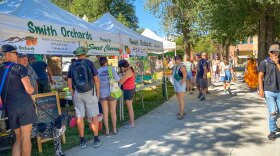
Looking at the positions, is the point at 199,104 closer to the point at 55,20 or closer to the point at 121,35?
the point at 121,35

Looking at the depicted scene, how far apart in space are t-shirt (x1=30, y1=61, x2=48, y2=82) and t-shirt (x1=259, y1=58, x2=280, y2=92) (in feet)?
18.8

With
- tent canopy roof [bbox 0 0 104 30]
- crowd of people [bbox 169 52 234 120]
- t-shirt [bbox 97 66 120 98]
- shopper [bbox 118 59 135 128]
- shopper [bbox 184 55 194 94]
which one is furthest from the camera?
shopper [bbox 184 55 194 94]

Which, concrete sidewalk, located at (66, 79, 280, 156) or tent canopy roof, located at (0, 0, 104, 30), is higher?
tent canopy roof, located at (0, 0, 104, 30)

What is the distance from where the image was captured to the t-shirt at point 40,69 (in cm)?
877

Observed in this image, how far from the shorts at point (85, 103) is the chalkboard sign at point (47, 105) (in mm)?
635

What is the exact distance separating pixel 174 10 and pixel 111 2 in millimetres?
19004

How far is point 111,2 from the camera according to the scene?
46.2 meters

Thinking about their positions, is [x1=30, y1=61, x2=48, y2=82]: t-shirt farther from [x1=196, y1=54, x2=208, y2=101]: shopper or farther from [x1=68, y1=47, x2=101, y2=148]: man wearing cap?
[x1=196, y1=54, x2=208, y2=101]: shopper

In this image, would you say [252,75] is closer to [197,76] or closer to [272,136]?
[197,76]

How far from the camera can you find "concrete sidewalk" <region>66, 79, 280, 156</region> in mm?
5754

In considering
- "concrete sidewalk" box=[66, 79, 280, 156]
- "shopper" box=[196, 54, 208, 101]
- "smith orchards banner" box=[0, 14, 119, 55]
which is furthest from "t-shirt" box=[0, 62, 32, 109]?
"shopper" box=[196, 54, 208, 101]

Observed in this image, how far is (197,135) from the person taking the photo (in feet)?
22.3

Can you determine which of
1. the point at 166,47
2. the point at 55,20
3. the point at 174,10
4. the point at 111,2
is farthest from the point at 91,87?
the point at 111,2

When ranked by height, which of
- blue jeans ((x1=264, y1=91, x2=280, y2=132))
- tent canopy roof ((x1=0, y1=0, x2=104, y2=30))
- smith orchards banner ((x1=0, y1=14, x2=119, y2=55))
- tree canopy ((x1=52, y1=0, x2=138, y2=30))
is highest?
tree canopy ((x1=52, y1=0, x2=138, y2=30))
